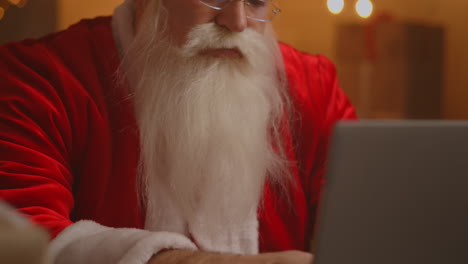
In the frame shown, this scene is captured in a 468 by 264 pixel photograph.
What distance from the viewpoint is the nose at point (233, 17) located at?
121cm

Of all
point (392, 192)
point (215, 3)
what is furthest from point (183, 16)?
point (392, 192)

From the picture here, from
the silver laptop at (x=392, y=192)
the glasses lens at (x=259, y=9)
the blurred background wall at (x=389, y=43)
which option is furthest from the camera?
the blurred background wall at (x=389, y=43)

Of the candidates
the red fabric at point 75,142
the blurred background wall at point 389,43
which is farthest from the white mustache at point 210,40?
the blurred background wall at point 389,43

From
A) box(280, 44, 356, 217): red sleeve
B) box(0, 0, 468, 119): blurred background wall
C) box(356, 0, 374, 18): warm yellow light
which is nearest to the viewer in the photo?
box(280, 44, 356, 217): red sleeve

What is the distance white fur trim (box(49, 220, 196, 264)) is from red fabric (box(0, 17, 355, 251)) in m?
0.06

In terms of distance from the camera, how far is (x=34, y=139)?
107 centimetres

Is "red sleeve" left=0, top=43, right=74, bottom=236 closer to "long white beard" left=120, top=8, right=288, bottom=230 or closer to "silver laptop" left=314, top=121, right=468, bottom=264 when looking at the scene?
"long white beard" left=120, top=8, right=288, bottom=230

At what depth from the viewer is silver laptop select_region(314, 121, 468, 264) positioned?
1.65 feet

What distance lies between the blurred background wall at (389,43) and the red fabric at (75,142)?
1.54 m

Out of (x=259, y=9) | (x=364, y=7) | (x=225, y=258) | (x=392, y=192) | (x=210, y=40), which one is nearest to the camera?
(x=392, y=192)

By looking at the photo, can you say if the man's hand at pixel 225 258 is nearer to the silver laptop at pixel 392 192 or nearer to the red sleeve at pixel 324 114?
the silver laptop at pixel 392 192

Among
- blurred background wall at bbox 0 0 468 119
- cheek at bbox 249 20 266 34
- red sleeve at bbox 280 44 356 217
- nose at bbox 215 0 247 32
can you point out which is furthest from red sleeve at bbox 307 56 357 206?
blurred background wall at bbox 0 0 468 119

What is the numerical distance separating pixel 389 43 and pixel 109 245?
2326 mm

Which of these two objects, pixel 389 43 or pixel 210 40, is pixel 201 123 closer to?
pixel 210 40
